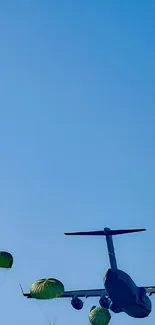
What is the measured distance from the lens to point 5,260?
154 feet

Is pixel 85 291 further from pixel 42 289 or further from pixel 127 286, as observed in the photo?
pixel 42 289

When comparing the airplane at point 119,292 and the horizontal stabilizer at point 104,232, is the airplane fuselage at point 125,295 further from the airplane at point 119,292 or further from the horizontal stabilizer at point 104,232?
the horizontal stabilizer at point 104,232

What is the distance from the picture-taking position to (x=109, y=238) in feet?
213

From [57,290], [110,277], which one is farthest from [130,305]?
[57,290]

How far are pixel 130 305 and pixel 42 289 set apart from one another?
A: 708 inches

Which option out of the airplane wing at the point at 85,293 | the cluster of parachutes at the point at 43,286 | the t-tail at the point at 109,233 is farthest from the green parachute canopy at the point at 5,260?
the airplane wing at the point at 85,293

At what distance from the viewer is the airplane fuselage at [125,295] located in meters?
57.5

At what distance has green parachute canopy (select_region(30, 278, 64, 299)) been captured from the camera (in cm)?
4609

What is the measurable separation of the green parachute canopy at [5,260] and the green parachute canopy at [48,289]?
2962mm

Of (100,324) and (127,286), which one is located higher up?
(127,286)

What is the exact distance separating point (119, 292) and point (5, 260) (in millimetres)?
16049

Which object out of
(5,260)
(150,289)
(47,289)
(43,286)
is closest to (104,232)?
(150,289)

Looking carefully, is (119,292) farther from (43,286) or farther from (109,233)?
(43,286)

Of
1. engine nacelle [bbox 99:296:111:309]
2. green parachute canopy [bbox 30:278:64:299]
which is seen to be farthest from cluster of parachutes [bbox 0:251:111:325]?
engine nacelle [bbox 99:296:111:309]
